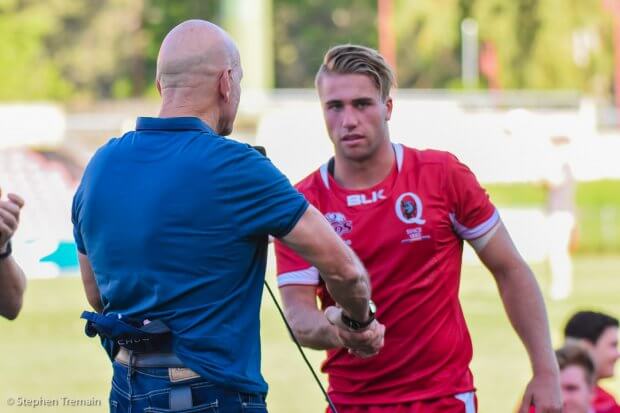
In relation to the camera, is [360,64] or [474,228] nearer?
[474,228]

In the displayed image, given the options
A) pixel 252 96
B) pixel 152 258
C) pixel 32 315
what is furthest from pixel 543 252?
pixel 152 258

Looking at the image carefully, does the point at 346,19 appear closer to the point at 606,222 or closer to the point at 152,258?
the point at 606,222

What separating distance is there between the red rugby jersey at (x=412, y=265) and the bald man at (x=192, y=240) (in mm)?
990

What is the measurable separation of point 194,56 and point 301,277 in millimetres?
1344

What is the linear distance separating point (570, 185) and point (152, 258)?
68.3ft

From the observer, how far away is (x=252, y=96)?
36.0 meters

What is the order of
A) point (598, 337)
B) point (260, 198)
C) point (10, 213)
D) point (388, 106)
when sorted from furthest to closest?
point (598, 337), point (388, 106), point (10, 213), point (260, 198)

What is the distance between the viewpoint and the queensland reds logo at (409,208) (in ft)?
16.2

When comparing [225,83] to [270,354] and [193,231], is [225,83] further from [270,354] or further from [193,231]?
[270,354]

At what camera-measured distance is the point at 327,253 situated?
12.4ft

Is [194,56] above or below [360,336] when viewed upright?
above

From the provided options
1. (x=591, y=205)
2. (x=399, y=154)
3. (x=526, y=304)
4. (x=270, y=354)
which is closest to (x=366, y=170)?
(x=399, y=154)

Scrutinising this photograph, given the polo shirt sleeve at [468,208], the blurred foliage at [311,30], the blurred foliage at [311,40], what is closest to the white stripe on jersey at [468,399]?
the polo shirt sleeve at [468,208]

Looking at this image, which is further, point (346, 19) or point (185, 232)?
point (346, 19)
